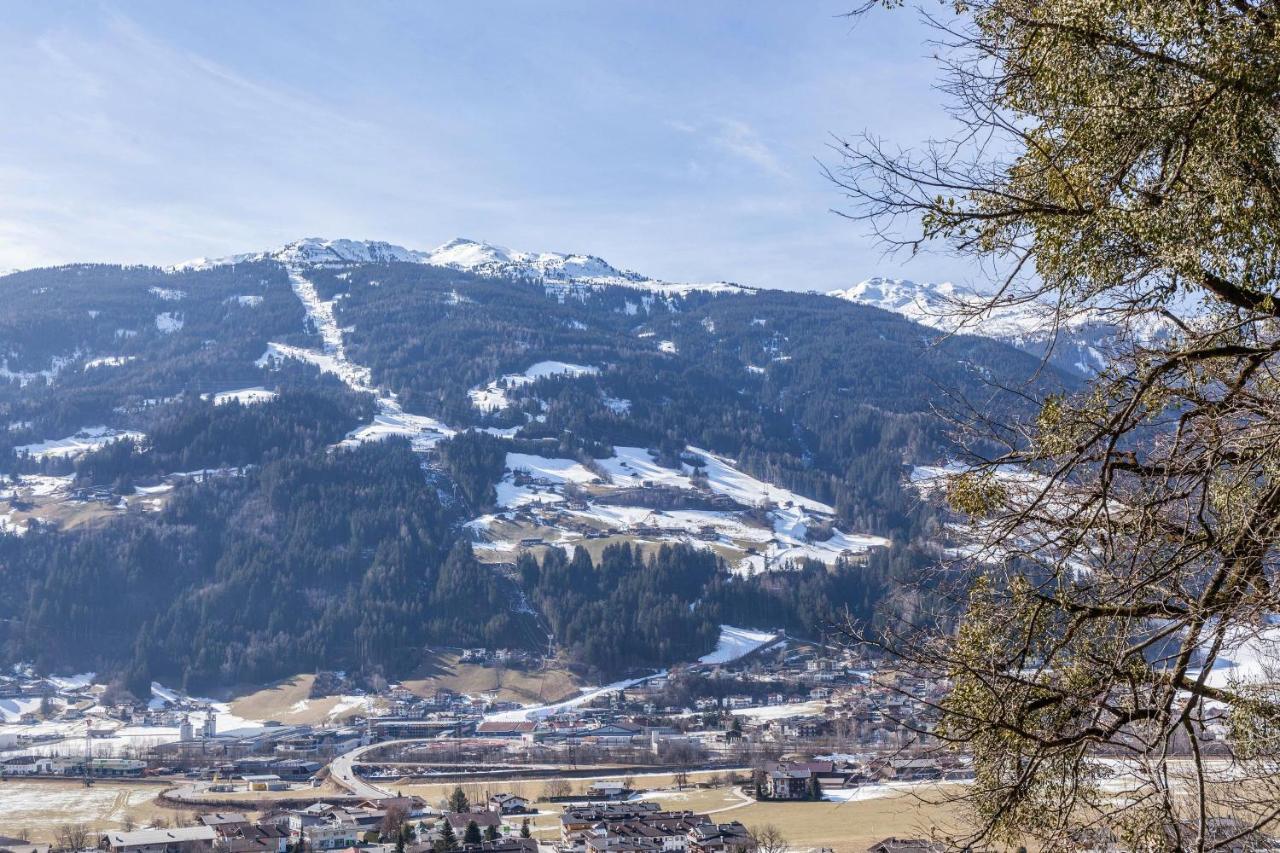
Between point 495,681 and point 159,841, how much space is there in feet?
203

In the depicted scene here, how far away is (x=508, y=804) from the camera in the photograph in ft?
180

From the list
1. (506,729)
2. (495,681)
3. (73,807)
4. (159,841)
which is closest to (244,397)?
(495,681)

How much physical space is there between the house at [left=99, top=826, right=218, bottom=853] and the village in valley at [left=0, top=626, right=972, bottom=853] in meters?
0.11

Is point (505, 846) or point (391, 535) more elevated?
point (391, 535)

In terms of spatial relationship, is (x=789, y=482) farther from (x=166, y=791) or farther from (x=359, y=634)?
(x=166, y=791)

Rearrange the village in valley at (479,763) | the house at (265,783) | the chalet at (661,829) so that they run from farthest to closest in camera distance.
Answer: the house at (265,783) < the village in valley at (479,763) < the chalet at (661,829)

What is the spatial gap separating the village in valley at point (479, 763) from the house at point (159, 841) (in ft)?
0.37

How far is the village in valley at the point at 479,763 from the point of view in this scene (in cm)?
4397

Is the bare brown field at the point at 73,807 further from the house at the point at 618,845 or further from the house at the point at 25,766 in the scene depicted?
the house at the point at 618,845

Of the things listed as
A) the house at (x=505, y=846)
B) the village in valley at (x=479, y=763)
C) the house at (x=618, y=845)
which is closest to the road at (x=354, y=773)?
the village in valley at (x=479, y=763)

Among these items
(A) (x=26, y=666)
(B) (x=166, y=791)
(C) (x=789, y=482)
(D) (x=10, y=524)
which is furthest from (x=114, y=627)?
(C) (x=789, y=482)

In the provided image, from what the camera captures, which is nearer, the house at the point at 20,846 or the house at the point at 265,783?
the house at the point at 20,846

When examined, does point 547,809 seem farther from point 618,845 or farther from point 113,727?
point 113,727

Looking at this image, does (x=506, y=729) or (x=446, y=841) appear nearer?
(x=446, y=841)
